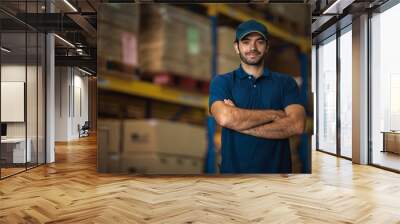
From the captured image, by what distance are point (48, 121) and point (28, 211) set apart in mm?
4425

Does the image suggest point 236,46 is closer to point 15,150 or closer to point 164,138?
point 164,138

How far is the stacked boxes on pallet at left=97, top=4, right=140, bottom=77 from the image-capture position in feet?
21.2

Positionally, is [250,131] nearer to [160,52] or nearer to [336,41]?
[160,52]

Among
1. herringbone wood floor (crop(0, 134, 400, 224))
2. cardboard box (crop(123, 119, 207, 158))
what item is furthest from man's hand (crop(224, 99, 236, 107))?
herringbone wood floor (crop(0, 134, 400, 224))

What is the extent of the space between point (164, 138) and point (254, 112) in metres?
1.47

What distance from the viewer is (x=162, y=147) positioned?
638cm

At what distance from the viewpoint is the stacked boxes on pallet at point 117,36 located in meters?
6.45

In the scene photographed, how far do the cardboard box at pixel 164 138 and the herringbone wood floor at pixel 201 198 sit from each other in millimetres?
460

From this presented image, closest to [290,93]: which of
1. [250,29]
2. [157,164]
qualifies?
[250,29]

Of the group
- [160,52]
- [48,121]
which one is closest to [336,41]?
[160,52]

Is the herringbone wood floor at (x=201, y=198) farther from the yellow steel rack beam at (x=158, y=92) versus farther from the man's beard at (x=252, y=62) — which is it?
the man's beard at (x=252, y=62)

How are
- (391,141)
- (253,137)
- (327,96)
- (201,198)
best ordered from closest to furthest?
(201,198)
(253,137)
(391,141)
(327,96)

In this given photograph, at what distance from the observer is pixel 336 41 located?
9.78 m

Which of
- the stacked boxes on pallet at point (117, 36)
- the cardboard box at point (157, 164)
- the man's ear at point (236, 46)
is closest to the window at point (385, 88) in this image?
the man's ear at point (236, 46)
